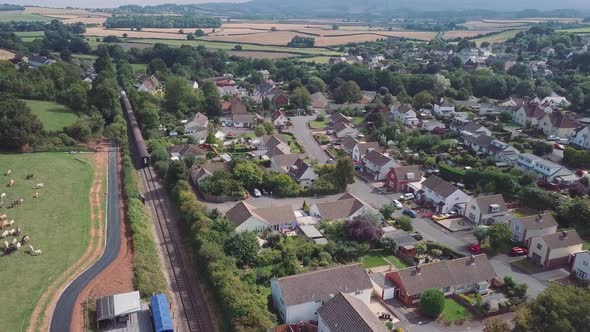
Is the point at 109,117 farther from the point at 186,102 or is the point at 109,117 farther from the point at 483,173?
the point at 483,173

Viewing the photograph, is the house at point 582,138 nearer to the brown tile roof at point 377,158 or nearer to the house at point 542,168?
the house at point 542,168

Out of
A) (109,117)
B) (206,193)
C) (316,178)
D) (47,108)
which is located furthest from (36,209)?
(47,108)


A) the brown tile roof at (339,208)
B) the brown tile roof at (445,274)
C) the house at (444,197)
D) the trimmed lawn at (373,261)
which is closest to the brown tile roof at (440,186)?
the house at (444,197)

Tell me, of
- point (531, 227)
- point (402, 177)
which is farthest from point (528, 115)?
point (531, 227)

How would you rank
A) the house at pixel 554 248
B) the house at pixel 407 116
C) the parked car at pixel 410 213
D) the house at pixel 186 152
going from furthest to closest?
the house at pixel 407 116 → the house at pixel 186 152 → the parked car at pixel 410 213 → the house at pixel 554 248

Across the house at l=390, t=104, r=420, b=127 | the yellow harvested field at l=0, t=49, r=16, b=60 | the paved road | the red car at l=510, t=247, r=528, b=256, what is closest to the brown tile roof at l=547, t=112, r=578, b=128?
the house at l=390, t=104, r=420, b=127

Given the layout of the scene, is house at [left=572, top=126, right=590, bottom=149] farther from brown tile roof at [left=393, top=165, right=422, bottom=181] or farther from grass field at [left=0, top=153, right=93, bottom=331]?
grass field at [left=0, top=153, right=93, bottom=331]

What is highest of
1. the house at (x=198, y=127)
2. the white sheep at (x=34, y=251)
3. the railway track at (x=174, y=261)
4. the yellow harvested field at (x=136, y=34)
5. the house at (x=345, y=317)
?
the yellow harvested field at (x=136, y=34)
